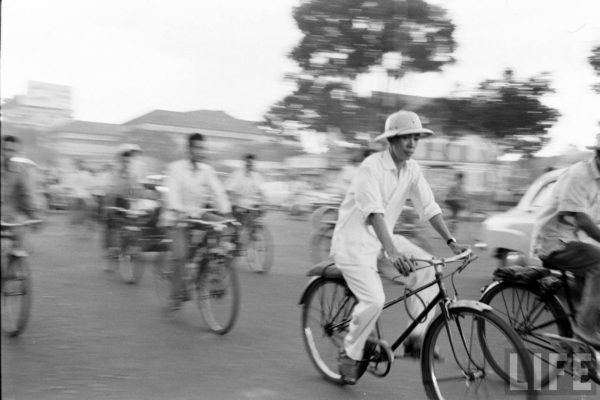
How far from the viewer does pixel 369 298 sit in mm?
3891

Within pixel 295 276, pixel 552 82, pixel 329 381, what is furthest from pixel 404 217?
pixel 552 82

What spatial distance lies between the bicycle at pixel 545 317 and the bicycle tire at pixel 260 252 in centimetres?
561

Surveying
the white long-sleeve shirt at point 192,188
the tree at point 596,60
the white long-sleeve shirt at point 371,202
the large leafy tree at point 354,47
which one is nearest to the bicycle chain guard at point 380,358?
the white long-sleeve shirt at point 371,202

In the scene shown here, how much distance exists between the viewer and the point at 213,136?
126 ft

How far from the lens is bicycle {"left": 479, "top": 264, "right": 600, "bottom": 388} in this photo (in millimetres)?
3961

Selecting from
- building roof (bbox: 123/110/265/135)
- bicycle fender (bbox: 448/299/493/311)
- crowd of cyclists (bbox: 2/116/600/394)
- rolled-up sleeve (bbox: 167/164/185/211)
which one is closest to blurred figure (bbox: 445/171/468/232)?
rolled-up sleeve (bbox: 167/164/185/211)

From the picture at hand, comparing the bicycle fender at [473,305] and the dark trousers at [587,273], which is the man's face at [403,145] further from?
the dark trousers at [587,273]

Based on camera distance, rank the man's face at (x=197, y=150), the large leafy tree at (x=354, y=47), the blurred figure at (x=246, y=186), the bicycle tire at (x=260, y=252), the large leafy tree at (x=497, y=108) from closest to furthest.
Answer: the man's face at (x=197, y=150), the bicycle tire at (x=260, y=252), the blurred figure at (x=246, y=186), the large leafy tree at (x=354, y=47), the large leafy tree at (x=497, y=108)

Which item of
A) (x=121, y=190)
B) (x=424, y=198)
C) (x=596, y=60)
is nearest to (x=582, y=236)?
(x=424, y=198)

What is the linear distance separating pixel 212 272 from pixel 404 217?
4685 mm

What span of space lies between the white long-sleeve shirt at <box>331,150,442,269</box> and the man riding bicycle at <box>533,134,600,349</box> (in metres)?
0.79

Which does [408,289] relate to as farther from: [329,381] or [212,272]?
[212,272]

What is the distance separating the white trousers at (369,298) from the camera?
390cm

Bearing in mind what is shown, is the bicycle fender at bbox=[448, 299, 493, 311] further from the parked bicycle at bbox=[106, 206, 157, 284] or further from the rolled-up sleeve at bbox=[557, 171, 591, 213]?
the parked bicycle at bbox=[106, 206, 157, 284]
